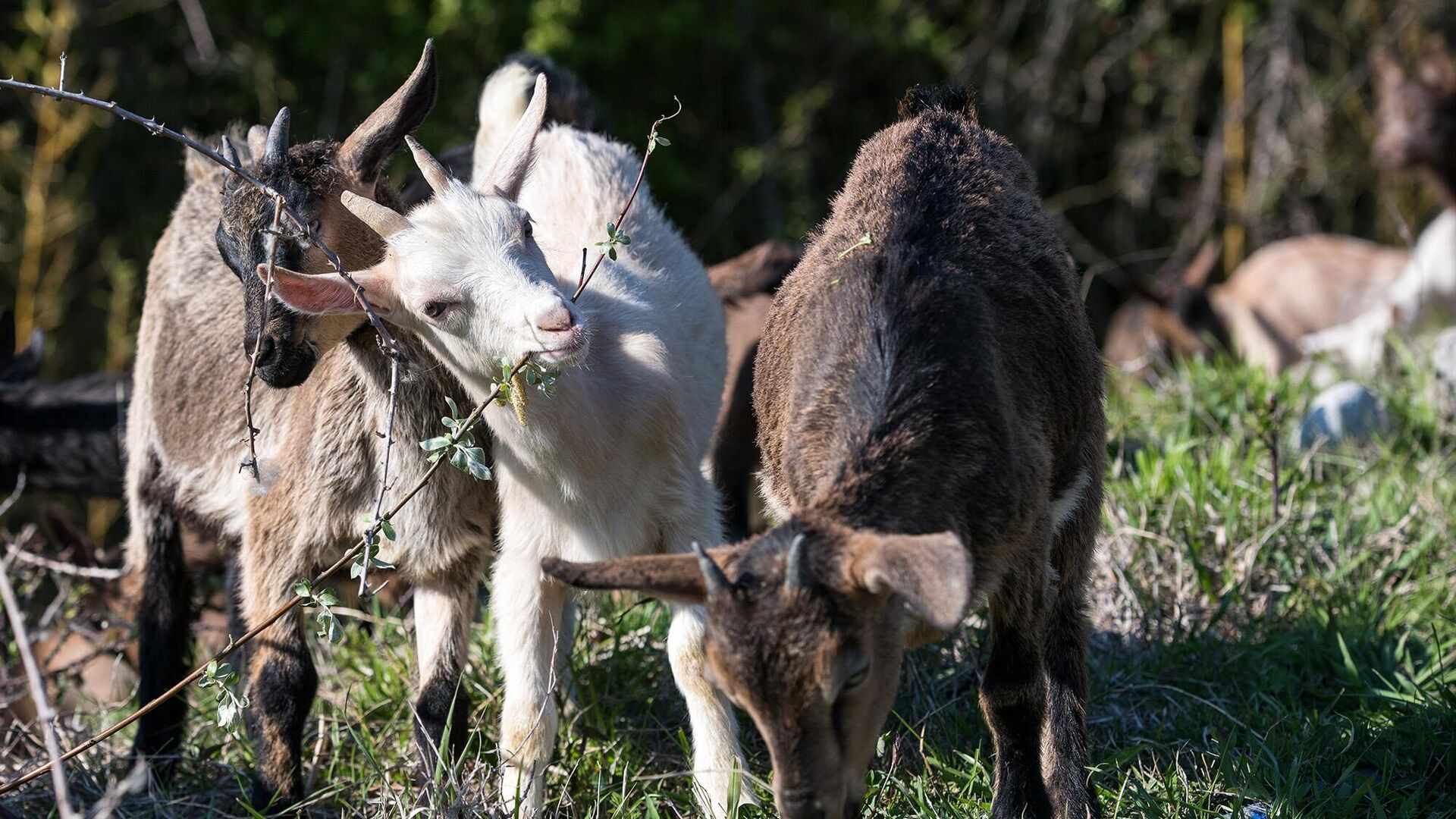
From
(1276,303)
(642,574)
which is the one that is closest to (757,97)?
(1276,303)

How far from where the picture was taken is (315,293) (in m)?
3.86

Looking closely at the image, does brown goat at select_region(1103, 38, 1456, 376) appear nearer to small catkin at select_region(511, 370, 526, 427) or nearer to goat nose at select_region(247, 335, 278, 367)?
small catkin at select_region(511, 370, 526, 427)

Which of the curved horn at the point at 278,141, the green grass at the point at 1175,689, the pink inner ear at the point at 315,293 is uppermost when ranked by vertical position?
the curved horn at the point at 278,141

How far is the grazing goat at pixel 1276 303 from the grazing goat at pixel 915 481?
5.73 meters

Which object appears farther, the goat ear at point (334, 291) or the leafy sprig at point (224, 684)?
the goat ear at point (334, 291)

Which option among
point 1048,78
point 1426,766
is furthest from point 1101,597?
point 1048,78

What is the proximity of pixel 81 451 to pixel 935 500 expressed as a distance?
5.07m

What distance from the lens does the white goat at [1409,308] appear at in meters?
8.09

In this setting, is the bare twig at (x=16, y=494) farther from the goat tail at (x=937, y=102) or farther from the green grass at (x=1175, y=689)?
the goat tail at (x=937, y=102)

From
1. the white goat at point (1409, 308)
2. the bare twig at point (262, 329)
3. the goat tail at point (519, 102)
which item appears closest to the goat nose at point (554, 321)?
the bare twig at point (262, 329)

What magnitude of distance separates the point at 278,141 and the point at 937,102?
6.55ft

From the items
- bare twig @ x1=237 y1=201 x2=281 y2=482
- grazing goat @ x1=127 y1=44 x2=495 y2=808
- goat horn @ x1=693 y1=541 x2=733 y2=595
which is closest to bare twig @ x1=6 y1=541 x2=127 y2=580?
grazing goat @ x1=127 y1=44 x2=495 y2=808

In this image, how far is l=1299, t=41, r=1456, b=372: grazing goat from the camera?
883cm

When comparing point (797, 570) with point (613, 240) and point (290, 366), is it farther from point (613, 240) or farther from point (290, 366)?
point (290, 366)
